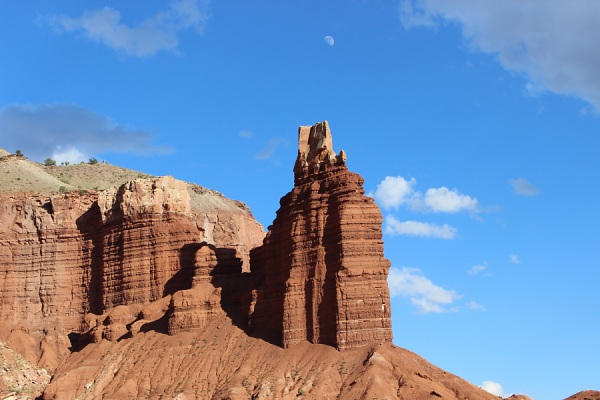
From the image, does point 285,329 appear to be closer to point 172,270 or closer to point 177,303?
point 177,303

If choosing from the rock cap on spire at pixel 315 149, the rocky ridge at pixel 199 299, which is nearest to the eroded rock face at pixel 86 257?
the rocky ridge at pixel 199 299

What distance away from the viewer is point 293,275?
81062mm

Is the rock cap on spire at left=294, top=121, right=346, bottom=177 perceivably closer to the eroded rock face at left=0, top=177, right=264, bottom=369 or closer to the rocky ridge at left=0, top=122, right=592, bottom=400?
the rocky ridge at left=0, top=122, right=592, bottom=400

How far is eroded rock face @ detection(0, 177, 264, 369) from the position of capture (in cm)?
9356

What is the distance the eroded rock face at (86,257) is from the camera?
9356cm

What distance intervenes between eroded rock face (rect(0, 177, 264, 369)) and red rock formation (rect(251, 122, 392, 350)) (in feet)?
32.8

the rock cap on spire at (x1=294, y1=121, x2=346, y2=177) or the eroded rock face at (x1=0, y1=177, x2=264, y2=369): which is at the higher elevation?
the rock cap on spire at (x1=294, y1=121, x2=346, y2=177)

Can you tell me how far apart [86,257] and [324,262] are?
1080 inches

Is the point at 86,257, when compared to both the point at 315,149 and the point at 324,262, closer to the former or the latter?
the point at 315,149

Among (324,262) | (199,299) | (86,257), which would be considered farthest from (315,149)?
(86,257)

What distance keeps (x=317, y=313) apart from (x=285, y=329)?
2.73 metres

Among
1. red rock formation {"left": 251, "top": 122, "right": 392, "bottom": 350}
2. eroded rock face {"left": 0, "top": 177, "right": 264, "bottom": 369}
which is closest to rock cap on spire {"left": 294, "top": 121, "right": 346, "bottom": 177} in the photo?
red rock formation {"left": 251, "top": 122, "right": 392, "bottom": 350}

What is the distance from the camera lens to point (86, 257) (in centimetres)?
9838

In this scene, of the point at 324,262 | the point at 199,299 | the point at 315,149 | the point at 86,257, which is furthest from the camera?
the point at 86,257
